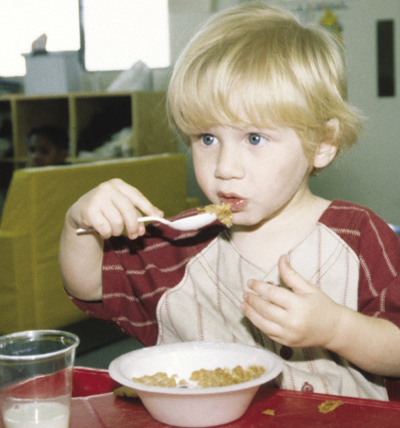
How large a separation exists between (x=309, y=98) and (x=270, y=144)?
0.09 meters

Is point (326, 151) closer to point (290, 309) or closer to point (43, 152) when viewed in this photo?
point (290, 309)

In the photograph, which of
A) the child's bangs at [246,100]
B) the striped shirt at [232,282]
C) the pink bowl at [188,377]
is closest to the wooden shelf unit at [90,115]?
the striped shirt at [232,282]

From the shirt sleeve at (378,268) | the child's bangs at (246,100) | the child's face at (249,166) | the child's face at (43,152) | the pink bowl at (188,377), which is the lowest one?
the child's face at (43,152)

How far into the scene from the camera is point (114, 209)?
0.88m

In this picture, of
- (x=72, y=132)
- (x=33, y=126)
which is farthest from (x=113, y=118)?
(x=33, y=126)

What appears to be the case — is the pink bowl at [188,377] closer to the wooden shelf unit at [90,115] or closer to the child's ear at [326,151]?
the child's ear at [326,151]

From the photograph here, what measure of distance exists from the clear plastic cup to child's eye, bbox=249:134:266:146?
0.41 m

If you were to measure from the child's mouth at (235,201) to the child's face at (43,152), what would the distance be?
3563 mm

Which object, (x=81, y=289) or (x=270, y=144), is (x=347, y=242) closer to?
(x=270, y=144)

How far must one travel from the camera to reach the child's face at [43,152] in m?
4.27

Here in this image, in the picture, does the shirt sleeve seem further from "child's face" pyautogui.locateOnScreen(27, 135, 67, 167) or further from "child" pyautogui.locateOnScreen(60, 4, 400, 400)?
"child's face" pyautogui.locateOnScreen(27, 135, 67, 167)

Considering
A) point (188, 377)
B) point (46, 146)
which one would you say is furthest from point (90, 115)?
point (188, 377)

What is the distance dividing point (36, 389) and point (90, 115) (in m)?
4.00

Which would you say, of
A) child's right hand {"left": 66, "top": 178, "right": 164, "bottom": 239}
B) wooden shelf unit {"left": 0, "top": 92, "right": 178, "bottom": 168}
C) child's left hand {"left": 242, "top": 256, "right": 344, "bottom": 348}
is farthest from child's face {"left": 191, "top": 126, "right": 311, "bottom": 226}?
wooden shelf unit {"left": 0, "top": 92, "right": 178, "bottom": 168}
